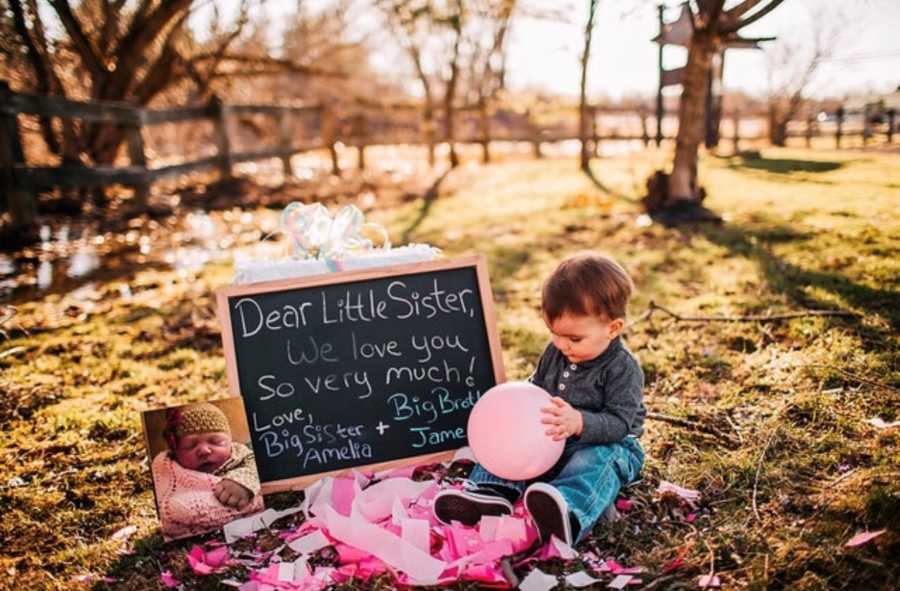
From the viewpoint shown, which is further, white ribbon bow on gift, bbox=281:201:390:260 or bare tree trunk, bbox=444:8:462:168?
bare tree trunk, bbox=444:8:462:168

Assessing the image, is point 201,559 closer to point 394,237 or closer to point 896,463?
point 896,463

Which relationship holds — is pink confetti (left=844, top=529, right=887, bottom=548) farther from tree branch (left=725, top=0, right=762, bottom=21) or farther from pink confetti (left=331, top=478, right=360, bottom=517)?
tree branch (left=725, top=0, right=762, bottom=21)

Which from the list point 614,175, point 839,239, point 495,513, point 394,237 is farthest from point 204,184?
point 495,513

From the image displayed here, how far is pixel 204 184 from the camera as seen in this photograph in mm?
11711

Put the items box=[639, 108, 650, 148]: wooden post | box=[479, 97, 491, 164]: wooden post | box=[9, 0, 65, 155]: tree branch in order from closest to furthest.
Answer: box=[9, 0, 65, 155]: tree branch
box=[639, 108, 650, 148]: wooden post
box=[479, 97, 491, 164]: wooden post

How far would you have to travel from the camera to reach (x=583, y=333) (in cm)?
236

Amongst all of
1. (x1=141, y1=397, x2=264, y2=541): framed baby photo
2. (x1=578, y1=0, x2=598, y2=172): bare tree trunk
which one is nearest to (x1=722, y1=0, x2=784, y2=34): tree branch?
(x1=141, y1=397, x2=264, y2=541): framed baby photo

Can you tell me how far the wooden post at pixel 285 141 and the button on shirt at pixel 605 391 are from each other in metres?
11.0

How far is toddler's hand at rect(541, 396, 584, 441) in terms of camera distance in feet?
7.29

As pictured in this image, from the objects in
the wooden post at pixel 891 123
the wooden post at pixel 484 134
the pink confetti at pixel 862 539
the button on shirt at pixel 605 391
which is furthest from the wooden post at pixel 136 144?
the pink confetti at pixel 862 539

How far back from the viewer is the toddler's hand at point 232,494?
7.96ft

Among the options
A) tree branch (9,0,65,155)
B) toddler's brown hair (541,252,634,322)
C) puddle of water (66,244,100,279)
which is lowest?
puddle of water (66,244,100,279)

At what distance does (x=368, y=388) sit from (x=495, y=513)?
2.63ft

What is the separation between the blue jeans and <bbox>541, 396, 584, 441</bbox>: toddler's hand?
151 mm
